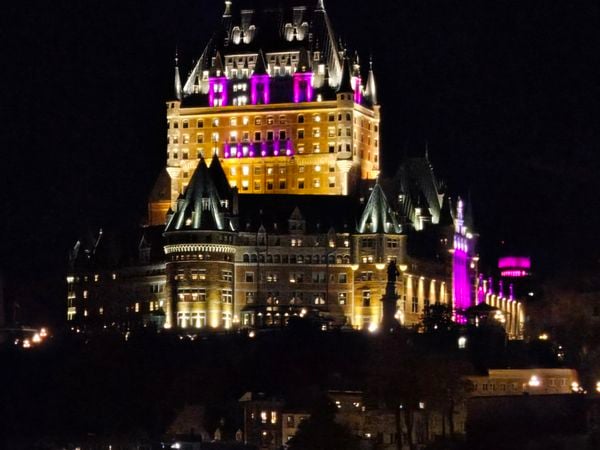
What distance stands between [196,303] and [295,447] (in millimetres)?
41030

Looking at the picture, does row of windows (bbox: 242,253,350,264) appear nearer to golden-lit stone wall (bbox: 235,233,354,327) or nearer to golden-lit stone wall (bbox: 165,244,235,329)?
golden-lit stone wall (bbox: 235,233,354,327)

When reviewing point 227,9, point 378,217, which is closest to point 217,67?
point 227,9

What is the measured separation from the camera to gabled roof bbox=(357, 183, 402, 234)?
170000 mm

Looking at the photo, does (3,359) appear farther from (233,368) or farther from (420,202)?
(420,202)

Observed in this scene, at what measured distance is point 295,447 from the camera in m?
128

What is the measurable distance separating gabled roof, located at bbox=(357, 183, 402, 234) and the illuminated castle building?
10 cm

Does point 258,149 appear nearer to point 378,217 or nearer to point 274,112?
point 274,112

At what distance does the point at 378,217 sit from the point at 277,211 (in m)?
7.81

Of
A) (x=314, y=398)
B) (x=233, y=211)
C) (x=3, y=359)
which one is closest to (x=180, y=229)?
(x=233, y=211)

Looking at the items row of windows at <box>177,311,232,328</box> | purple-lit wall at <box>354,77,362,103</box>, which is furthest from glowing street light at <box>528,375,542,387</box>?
purple-lit wall at <box>354,77,362,103</box>

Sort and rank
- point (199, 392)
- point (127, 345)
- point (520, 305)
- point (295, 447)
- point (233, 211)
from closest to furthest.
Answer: point (295, 447) < point (199, 392) < point (127, 345) < point (233, 211) < point (520, 305)

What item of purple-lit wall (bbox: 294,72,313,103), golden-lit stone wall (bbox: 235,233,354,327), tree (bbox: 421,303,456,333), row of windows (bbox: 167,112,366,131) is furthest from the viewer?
purple-lit wall (bbox: 294,72,313,103)

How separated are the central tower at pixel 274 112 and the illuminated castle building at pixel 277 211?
110 mm

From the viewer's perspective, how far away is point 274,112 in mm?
182750
